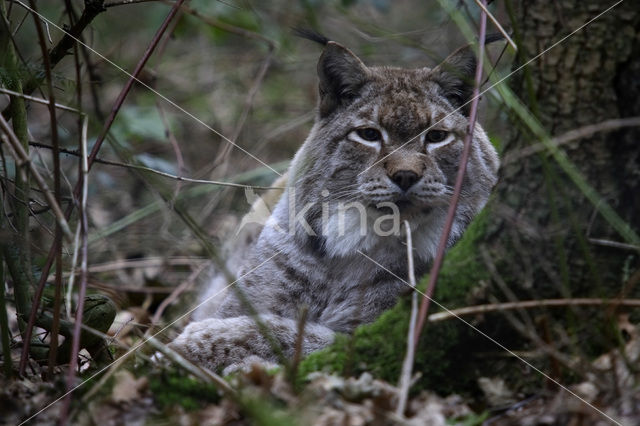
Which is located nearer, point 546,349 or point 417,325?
point 546,349

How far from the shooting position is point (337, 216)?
349 cm

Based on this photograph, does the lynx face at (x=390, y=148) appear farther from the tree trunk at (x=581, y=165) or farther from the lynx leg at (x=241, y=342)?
the tree trunk at (x=581, y=165)

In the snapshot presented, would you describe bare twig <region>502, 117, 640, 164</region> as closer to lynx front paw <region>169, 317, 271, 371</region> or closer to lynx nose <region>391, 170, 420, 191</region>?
lynx nose <region>391, 170, 420, 191</region>

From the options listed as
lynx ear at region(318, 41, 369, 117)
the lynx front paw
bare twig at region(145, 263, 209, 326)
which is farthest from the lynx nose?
bare twig at region(145, 263, 209, 326)

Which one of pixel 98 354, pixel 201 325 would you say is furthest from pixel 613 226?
pixel 98 354

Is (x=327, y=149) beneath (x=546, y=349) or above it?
above

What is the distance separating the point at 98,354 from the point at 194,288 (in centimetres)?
198

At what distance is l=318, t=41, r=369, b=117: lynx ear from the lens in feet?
11.6

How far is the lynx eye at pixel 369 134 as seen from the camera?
11.4 feet

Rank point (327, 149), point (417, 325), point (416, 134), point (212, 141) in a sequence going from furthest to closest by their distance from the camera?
point (212, 141), point (327, 149), point (416, 134), point (417, 325)

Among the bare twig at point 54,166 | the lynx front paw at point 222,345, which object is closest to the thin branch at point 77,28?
the bare twig at point 54,166

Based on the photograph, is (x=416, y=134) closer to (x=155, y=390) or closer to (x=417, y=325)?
(x=417, y=325)

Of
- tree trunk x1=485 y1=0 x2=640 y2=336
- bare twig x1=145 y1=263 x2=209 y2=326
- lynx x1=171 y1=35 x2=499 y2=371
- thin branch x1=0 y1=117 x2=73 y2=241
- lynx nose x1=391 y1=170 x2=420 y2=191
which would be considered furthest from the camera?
bare twig x1=145 y1=263 x2=209 y2=326

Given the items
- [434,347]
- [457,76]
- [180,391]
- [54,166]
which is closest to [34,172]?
[54,166]
